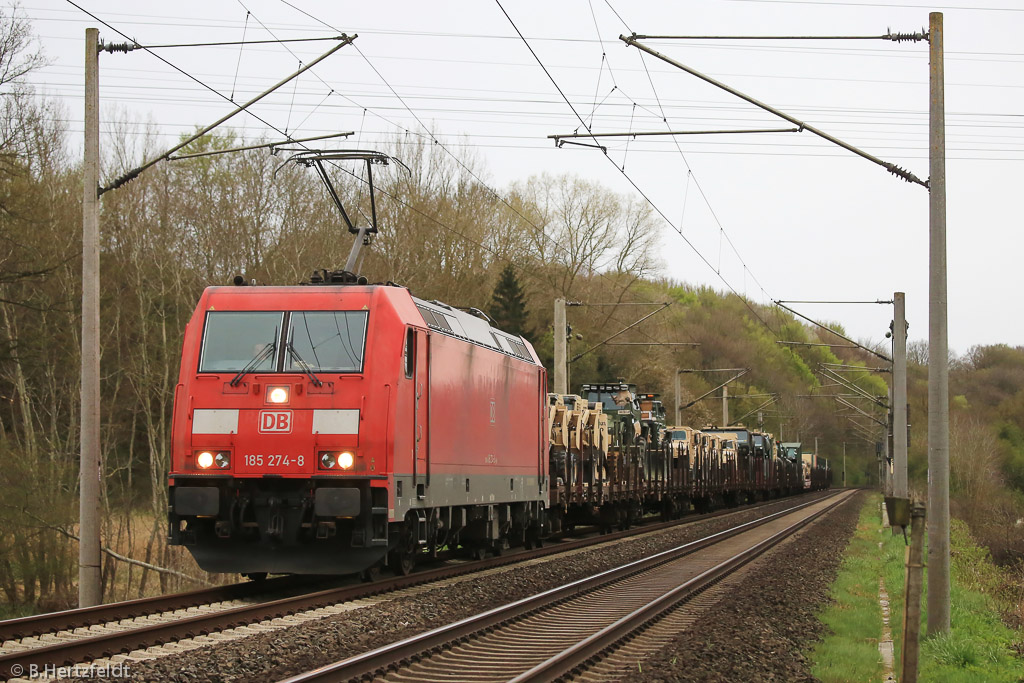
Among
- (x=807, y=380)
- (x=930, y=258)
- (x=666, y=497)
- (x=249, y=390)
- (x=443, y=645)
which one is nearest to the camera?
(x=443, y=645)

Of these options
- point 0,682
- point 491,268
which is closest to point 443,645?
point 0,682

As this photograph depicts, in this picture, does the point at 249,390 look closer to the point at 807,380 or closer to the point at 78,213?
the point at 78,213

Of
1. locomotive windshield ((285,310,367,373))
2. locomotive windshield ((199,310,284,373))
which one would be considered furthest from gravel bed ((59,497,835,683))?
locomotive windshield ((199,310,284,373))

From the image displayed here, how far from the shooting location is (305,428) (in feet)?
42.9

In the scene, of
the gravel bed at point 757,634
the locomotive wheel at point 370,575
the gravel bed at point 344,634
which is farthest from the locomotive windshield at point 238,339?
the gravel bed at point 757,634

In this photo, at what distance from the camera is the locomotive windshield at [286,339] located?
529 inches

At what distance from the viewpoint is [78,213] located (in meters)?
32.6

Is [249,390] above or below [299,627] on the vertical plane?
above

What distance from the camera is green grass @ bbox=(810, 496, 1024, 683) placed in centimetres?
1039

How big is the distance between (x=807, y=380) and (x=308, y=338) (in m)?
87.3

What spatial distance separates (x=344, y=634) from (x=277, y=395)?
350cm

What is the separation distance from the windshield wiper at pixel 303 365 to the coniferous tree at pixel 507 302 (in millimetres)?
36331

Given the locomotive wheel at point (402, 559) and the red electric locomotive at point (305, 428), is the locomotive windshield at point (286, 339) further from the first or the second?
the locomotive wheel at point (402, 559)

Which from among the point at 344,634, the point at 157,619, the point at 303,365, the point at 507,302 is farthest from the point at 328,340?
the point at 507,302
